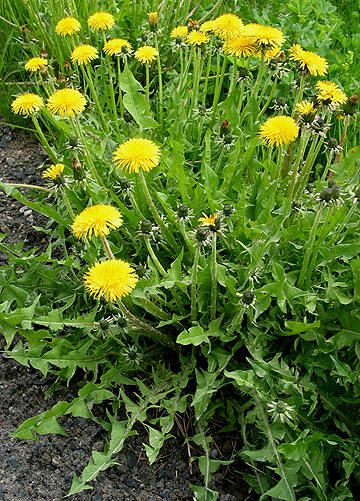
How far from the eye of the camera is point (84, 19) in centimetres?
354

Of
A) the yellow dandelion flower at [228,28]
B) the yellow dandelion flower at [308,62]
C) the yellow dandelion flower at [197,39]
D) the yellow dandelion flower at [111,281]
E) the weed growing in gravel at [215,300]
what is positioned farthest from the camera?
the yellow dandelion flower at [197,39]

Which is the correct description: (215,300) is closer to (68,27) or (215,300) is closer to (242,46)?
(242,46)

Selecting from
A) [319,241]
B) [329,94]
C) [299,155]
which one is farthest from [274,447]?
[329,94]

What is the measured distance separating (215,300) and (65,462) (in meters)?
0.71

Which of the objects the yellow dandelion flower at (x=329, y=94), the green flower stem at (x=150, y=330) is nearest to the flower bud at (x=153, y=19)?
the yellow dandelion flower at (x=329, y=94)

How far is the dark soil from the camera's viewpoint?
2.13m

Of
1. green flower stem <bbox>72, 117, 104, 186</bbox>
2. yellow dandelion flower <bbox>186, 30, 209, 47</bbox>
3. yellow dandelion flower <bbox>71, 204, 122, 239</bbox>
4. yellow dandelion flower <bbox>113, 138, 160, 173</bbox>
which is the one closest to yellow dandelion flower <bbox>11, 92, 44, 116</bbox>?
green flower stem <bbox>72, 117, 104, 186</bbox>

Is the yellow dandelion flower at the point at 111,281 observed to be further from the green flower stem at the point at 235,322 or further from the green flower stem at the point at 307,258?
the green flower stem at the point at 307,258

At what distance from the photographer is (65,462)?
2201 mm

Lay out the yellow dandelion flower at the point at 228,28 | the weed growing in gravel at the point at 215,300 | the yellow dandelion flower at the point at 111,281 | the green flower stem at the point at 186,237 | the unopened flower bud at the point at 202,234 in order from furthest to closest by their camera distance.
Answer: the yellow dandelion flower at the point at 228,28
the green flower stem at the point at 186,237
the weed growing in gravel at the point at 215,300
the unopened flower bud at the point at 202,234
the yellow dandelion flower at the point at 111,281

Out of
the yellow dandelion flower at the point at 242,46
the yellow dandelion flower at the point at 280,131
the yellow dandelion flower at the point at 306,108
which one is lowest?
the yellow dandelion flower at the point at 280,131

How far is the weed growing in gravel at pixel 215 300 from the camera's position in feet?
6.83

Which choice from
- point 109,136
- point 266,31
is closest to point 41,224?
point 109,136

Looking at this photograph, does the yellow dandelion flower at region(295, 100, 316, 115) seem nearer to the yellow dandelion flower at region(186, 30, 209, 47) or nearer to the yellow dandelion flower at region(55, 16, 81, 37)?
the yellow dandelion flower at region(186, 30, 209, 47)
